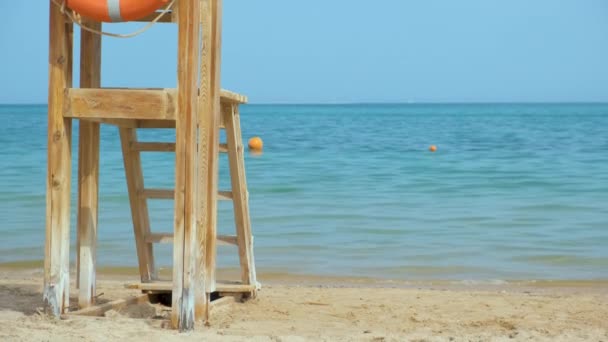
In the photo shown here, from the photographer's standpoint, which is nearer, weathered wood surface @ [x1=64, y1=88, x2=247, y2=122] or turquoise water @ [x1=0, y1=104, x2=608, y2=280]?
weathered wood surface @ [x1=64, y1=88, x2=247, y2=122]

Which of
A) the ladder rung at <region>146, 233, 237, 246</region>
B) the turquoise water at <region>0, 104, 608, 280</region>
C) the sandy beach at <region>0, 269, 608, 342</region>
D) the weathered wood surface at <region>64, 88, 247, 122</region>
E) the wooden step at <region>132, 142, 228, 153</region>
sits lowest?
the turquoise water at <region>0, 104, 608, 280</region>

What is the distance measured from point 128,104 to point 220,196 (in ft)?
4.72

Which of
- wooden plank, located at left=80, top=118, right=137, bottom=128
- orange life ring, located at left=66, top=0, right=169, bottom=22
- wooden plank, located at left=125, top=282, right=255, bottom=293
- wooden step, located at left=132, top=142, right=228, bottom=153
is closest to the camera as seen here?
orange life ring, located at left=66, top=0, right=169, bottom=22

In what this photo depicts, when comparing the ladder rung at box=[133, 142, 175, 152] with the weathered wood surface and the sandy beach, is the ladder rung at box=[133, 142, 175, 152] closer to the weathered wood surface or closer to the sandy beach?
the weathered wood surface

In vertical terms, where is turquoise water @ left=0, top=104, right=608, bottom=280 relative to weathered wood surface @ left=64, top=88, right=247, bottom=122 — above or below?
below

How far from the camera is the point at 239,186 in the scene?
5.97 m

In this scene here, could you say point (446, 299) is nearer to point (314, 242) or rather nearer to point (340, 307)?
point (340, 307)

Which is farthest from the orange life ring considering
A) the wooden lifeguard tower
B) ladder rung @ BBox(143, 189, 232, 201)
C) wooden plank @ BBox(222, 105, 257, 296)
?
ladder rung @ BBox(143, 189, 232, 201)

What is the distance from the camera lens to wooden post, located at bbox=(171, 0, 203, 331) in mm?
4688

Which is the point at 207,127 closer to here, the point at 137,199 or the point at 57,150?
the point at 57,150

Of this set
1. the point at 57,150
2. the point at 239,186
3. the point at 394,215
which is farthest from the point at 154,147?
the point at 394,215

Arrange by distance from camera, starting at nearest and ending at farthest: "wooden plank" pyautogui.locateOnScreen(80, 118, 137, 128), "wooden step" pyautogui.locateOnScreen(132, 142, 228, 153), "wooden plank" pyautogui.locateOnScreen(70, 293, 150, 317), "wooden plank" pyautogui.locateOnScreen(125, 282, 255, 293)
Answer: "wooden plank" pyautogui.locateOnScreen(80, 118, 137, 128) < "wooden plank" pyautogui.locateOnScreen(70, 293, 150, 317) < "wooden step" pyautogui.locateOnScreen(132, 142, 228, 153) < "wooden plank" pyautogui.locateOnScreen(125, 282, 255, 293)

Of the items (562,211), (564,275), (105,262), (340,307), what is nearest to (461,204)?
(562,211)

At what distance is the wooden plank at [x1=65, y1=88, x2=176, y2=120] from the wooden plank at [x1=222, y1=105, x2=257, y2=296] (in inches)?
43.5
